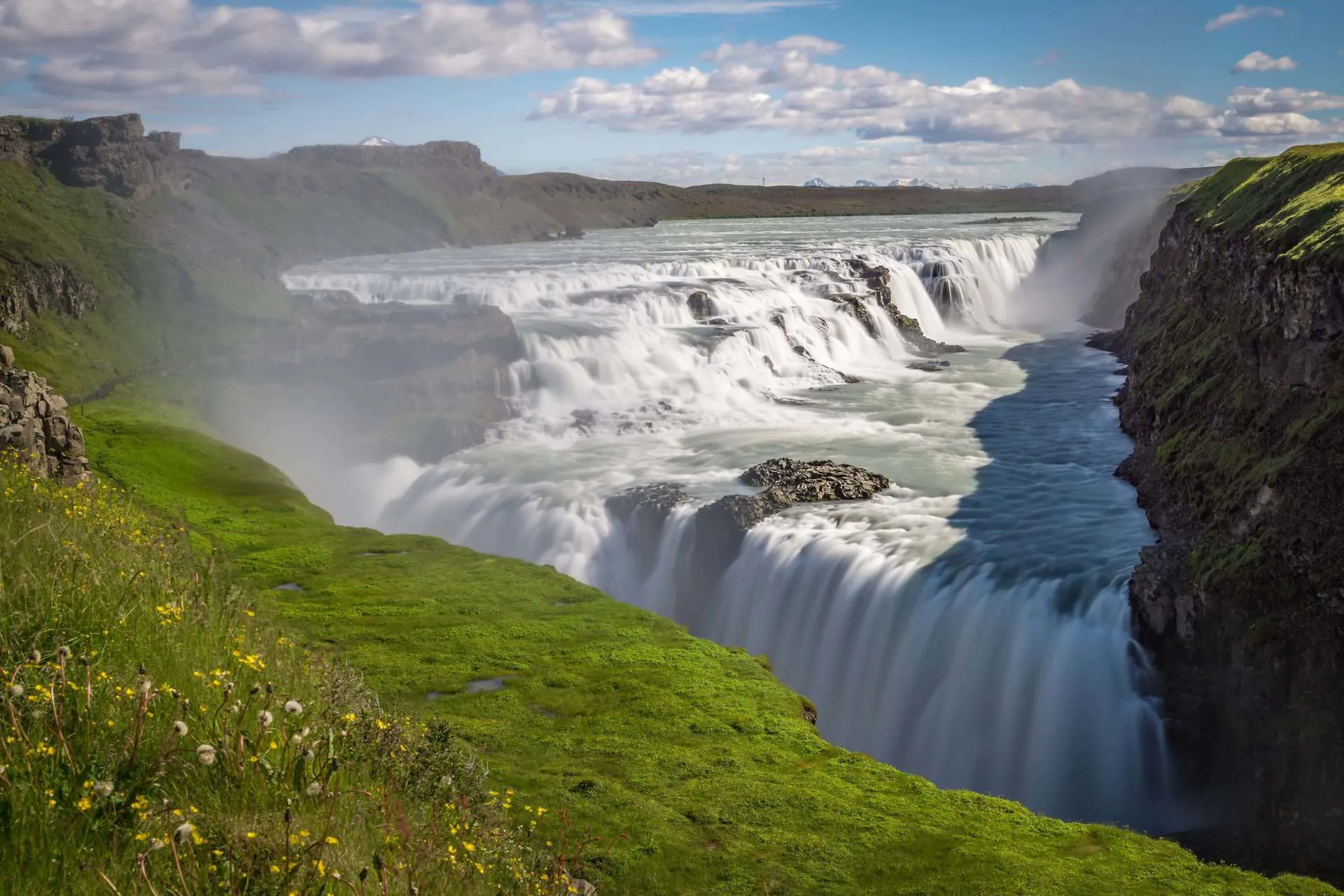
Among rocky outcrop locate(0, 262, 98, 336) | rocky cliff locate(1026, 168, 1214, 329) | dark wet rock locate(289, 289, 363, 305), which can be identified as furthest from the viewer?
rocky cliff locate(1026, 168, 1214, 329)

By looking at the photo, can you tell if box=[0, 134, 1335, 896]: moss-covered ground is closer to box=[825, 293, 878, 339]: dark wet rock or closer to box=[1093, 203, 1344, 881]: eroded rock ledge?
box=[1093, 203, 1344, 881]: eroded rock ledge

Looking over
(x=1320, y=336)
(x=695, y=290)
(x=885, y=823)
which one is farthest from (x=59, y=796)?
(x=695, y=290)

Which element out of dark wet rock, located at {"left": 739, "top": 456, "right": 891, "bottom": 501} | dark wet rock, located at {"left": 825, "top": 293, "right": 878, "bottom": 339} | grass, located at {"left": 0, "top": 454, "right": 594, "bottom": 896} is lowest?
dark wet rock, located at {"left": 739, "top": 456, "right": 891, "bottom": 501}

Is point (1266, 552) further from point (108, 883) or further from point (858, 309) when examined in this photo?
point (858, 309)

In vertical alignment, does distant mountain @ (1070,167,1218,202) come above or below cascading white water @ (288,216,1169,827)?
above

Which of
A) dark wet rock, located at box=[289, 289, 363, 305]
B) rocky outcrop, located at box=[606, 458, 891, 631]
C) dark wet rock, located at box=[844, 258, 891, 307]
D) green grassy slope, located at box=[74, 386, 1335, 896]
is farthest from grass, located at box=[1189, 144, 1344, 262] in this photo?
dark wet rock, located at box=[289, 289, 363, 305]

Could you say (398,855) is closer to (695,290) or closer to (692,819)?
(692,819)

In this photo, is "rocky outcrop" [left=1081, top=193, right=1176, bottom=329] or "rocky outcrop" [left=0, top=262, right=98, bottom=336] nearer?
"rocky outcrop" [left=0, top=262, right=98, bottom=336]

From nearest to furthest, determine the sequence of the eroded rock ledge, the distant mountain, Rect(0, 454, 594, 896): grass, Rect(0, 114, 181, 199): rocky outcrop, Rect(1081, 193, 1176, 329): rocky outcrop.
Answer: Rect(0, 454, 594, 896): grass
the eroded rock ledge
Rect(0, 114, 181, 199): rocky outcrop
Rect(1081, 193, 1176, 329): rocky outcrop
the distant mountain
